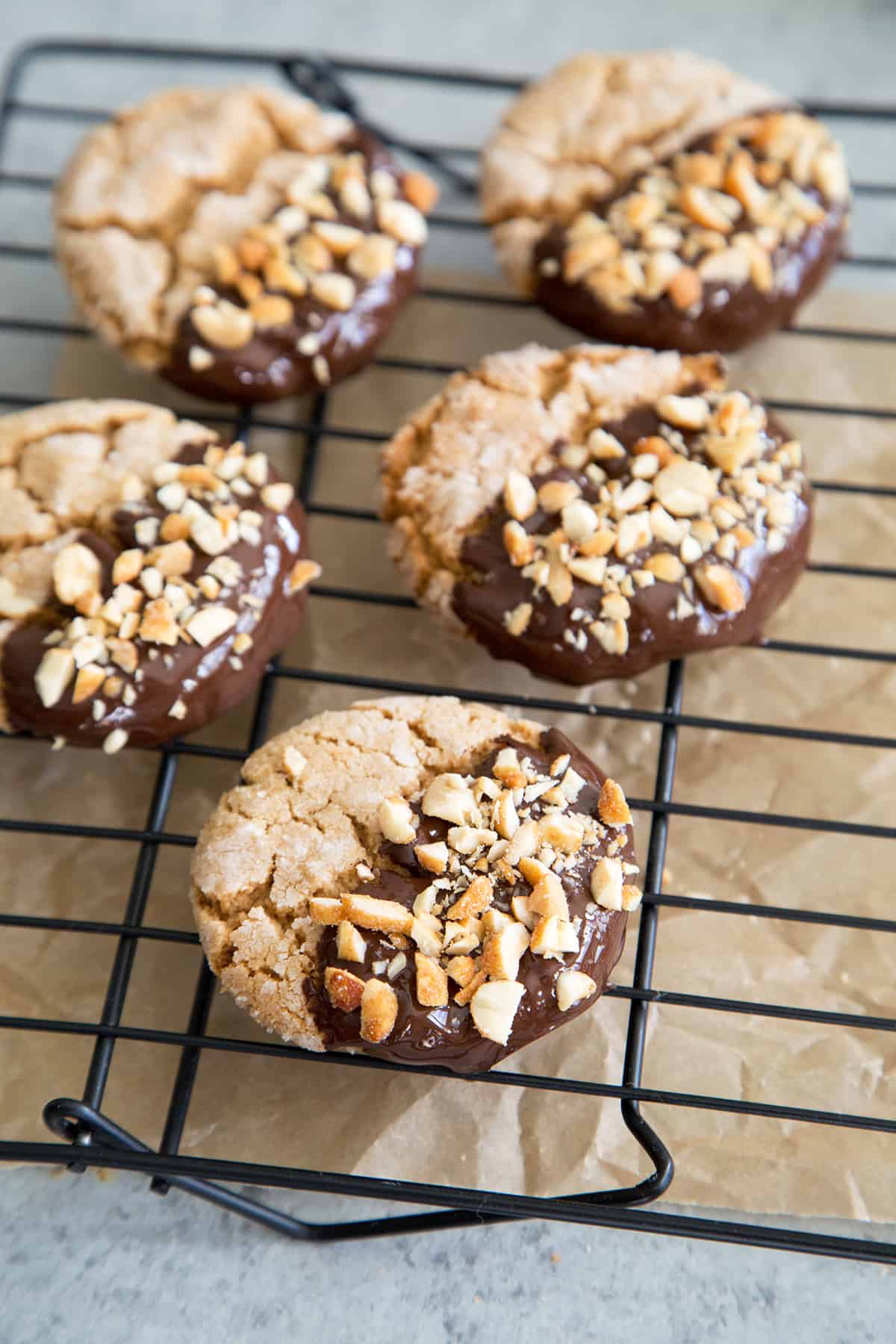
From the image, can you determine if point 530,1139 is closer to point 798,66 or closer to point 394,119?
point 394,119

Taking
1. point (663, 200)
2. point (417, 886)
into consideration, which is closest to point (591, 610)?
point (417, 886)

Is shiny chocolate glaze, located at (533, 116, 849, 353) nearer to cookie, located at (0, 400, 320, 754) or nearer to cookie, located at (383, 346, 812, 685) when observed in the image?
cookie, located at (383, 346, 812, 685)

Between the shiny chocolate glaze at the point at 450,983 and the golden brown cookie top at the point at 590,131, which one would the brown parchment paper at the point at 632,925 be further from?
the golden brown cookie top at the point at 590,131

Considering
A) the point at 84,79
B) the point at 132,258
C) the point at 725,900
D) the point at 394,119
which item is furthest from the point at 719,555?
the point at 84,79

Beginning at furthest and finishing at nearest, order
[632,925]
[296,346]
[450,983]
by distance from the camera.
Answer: [296,346] → [632,925] → [450,983]

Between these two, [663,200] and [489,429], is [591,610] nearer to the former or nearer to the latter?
[489,429]
